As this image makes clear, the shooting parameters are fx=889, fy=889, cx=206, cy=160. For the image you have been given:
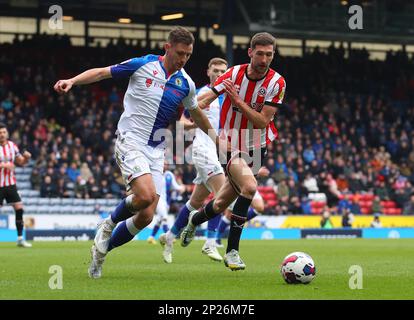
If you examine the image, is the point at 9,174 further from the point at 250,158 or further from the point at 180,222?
the point at 250,158

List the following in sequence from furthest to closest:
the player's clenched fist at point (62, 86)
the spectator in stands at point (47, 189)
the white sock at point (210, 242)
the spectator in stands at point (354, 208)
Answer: the spectator in stands at point (354, 208) → the spectator in stands at point (47, 189) → the white sock at point (210, 242) → the player's clenched fist at point (62, 86)

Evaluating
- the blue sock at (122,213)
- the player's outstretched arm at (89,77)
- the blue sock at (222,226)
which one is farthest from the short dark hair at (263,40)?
the blue sock at (222,226)

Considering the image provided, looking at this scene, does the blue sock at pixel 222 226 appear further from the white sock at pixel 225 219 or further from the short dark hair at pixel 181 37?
the short dark hair at pixel 181 37

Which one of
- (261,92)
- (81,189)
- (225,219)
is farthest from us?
(81,189)

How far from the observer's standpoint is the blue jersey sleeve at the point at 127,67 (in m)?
9.84

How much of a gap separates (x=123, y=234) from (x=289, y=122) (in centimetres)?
2782

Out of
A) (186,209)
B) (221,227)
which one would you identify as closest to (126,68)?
(186,209)

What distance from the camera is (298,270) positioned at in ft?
30.7

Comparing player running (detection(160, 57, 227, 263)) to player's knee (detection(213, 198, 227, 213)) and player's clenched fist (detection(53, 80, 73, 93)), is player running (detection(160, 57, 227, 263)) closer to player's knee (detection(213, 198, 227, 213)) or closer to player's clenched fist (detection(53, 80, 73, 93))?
player's knee (detection(213, 198, 227, 213))

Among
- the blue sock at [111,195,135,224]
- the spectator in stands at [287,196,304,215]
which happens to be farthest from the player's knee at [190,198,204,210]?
the spectator in stands at [287,196,304,215]

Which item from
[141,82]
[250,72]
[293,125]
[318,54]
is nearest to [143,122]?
[141,82]

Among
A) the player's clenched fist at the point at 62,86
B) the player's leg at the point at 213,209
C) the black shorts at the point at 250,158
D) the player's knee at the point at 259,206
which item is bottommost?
the player's knee at the point at 259,206

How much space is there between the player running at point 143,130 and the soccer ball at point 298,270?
5.37 feet

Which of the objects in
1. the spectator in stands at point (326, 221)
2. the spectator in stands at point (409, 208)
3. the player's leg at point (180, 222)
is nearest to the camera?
the player's leg at point (180, 222)
